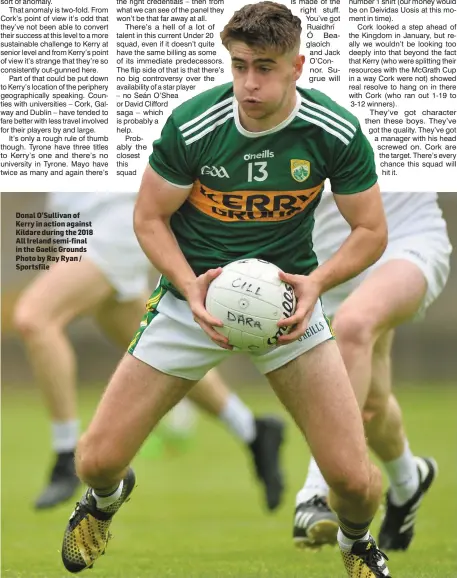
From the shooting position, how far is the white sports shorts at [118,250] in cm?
757

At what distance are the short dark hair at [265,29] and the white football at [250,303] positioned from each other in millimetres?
827

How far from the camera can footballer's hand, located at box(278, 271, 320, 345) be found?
14.7 feet

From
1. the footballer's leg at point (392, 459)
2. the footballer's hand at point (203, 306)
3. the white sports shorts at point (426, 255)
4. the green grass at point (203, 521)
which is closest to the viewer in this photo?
the footballer's hand at point (203, 306)

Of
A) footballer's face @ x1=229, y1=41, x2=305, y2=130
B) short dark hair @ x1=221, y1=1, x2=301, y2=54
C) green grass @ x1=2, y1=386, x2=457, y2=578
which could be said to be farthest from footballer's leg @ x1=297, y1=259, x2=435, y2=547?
short dark hair @ x1=221, y1=1, x2=301, y2=54

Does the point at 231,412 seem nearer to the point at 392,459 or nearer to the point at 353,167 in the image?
the point at 392,459

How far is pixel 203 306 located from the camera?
14.9 ft

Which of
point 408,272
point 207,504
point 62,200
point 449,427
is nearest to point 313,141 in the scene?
point 408,272

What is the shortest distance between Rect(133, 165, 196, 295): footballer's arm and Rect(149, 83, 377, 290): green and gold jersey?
43 millimetres

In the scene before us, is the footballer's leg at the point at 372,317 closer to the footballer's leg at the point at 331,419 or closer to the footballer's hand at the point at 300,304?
the footballer's leg at the point at 331,419

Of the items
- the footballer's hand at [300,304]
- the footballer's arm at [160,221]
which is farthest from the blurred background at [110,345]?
the footballer's hand at [300,304]

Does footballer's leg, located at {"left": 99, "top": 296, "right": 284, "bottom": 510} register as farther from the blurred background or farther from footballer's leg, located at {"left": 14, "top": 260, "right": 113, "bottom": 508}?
the blurred background

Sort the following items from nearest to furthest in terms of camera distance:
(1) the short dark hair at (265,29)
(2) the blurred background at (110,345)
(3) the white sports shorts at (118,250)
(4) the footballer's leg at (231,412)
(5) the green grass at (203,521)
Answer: (1) the short dark hair at (265,29), (5) the green grass at (203,521), (3) the white sports shorts at (118,250), (4) the footballer's leg at (231,412), (2) the blurred background at (110,345)

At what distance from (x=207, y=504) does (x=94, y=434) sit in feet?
13.9

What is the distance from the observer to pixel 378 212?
4.70 meters
